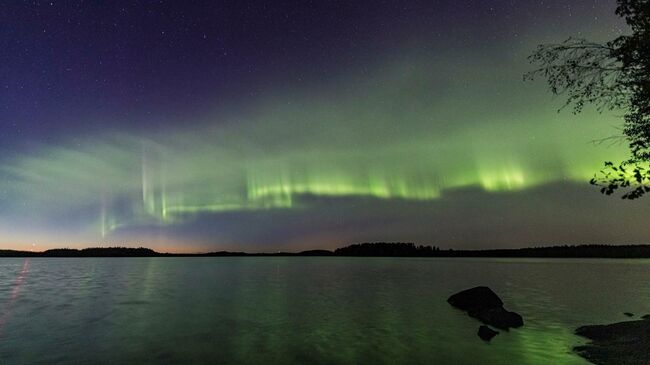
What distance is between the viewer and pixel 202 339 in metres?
23.8

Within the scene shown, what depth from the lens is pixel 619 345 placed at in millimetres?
18469

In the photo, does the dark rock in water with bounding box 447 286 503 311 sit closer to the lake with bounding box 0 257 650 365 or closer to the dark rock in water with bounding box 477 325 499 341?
the lake with bounding box 0 257 650 365

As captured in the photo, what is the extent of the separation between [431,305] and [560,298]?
62.3 ft

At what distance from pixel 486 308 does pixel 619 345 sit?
13841mm

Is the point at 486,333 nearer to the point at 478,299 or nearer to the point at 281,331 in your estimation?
the point at 478,299

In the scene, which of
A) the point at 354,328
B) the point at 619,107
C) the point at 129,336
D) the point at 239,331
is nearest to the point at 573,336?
the point at 354,328

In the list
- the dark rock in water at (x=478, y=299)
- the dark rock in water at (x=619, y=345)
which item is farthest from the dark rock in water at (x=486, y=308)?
the dark rock in water at (x=619, y=345)

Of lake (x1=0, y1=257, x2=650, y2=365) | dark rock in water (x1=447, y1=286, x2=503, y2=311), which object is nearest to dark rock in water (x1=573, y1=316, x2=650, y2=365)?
lake (x1=0, y1=257, x2=650, y2=365)

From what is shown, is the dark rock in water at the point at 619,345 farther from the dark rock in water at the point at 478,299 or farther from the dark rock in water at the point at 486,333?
the dark rock in water at the point at 478,299

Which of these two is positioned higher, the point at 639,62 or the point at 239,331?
the point at 639,62

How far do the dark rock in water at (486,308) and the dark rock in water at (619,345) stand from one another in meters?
4.20

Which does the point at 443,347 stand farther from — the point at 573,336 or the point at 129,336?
the point at 129,336

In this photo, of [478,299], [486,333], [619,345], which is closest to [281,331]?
[486,333]

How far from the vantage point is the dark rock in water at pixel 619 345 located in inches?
637
